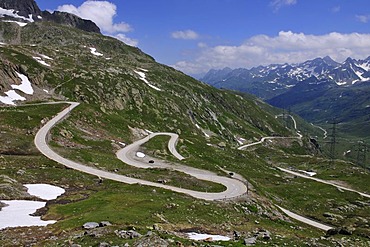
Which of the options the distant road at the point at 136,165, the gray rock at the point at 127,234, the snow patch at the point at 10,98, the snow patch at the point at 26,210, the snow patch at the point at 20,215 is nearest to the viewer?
the gray rock at the point at 127,234

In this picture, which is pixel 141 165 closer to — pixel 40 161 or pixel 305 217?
pixel 40 161

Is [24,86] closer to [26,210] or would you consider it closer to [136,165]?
[136,165]

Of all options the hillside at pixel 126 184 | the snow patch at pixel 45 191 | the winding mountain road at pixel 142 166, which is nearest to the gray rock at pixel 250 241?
the hillside at pixel 126 184

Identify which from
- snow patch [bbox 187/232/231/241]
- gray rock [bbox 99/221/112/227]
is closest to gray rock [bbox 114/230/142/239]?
gray rock [bbox 99/221/112/227]

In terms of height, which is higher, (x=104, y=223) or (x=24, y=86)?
(x=24, y=86)

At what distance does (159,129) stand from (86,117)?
58995 mm

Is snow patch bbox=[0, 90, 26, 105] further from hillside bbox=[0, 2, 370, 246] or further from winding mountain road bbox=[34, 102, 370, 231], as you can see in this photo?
winding mountain road bbox=[34, 102, 370, 231]

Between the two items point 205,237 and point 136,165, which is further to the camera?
point 136,165

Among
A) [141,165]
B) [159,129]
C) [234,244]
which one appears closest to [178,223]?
[234,244]

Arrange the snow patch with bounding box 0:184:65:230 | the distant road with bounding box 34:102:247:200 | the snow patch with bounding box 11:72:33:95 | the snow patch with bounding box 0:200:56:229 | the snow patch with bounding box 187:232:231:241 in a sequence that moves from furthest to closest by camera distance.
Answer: the snow patch with bounding box 11:72:33:95 → the distant road with bounding box 34:102:247:200 → the snow patch with bounding box 0:184:65:230 → the snow patch with bounding box 0:200:56:229 → the snow patch with bounding box 187:232:231:241

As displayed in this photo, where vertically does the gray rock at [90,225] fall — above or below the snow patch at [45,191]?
above

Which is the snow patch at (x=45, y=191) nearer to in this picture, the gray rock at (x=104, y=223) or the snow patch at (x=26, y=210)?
the snow patch at (x=26, y=210)

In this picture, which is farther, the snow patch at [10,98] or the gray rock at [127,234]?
the snow patch at [10,98]

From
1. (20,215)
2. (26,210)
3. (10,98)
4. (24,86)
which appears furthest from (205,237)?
(24,86)
